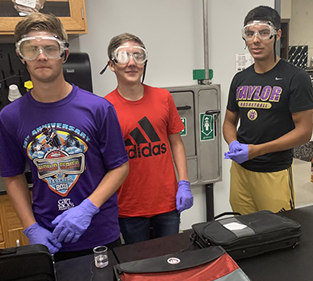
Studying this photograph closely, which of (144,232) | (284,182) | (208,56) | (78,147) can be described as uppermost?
(208,56)

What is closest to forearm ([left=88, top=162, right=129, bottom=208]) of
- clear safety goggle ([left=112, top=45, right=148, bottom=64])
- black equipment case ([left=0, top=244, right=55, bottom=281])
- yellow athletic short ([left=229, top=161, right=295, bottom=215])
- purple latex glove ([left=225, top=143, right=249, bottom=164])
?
black equipment case ([left=0, top=244, right=55, bottom=281])

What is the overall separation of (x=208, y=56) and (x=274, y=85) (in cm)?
104

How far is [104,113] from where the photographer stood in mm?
1204

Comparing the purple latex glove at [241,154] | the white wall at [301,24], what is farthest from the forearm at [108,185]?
the white wall at [301,24]

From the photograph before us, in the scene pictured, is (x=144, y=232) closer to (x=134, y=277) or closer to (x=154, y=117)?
(x=154, y=117)

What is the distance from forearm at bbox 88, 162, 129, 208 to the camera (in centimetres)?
119

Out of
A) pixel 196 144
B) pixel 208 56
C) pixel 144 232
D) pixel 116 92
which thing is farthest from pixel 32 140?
pixel 208 56

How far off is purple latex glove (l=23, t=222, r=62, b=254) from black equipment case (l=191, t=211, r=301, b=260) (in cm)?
53

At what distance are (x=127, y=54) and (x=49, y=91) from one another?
1.66 feet

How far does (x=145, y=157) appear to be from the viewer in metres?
1.54

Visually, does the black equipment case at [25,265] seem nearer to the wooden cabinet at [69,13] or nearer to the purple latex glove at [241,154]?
the purple latex glove at [241,154]

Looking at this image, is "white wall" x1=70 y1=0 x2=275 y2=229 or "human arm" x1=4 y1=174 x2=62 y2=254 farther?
"white wall" x1=70 y1=0 x2=275 y2=229

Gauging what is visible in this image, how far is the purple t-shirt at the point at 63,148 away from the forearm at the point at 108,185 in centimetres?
3

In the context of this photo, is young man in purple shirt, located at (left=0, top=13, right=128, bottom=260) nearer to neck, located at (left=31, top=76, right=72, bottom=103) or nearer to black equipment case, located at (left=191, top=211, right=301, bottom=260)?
neck, located at (left=31, top=76, right=72, bottom=103)
